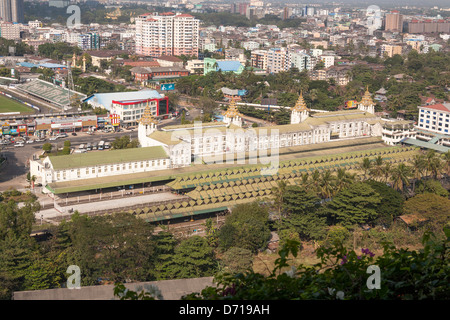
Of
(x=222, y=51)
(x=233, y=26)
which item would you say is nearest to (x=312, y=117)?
(x=222, y=51)

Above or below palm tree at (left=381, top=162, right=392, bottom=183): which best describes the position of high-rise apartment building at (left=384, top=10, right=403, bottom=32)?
above

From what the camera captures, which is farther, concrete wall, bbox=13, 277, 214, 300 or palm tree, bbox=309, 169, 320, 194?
palm tree, bbox=309, 169, 320, 194

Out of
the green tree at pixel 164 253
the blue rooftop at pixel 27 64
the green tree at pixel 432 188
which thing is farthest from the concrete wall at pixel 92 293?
the blue rooftop at pixel 27 64

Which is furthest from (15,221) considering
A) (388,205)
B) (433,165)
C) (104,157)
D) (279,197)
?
(433,165)

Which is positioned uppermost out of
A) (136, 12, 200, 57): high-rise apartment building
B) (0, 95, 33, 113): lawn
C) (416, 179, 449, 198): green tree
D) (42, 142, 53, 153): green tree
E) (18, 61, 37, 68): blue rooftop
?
(136, 12, 200, 57): high-rise apartment building

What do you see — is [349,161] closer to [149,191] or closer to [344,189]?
[344,189]

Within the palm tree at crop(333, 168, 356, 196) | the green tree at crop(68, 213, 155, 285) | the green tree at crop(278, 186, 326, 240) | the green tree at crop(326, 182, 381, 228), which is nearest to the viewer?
the green tree at crop(68, 213, 155, 285)

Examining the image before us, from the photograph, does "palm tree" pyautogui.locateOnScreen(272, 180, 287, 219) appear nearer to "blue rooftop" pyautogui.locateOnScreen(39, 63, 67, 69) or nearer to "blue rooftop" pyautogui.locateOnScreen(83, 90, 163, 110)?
"blue rooftop" pyautogui.locateOnScreen(83, 90, 163, 110)

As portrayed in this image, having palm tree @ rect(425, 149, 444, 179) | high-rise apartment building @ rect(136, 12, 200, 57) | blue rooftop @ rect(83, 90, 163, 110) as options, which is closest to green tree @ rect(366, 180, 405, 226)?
palm tree @ rect(425, 149, 444, 179)
